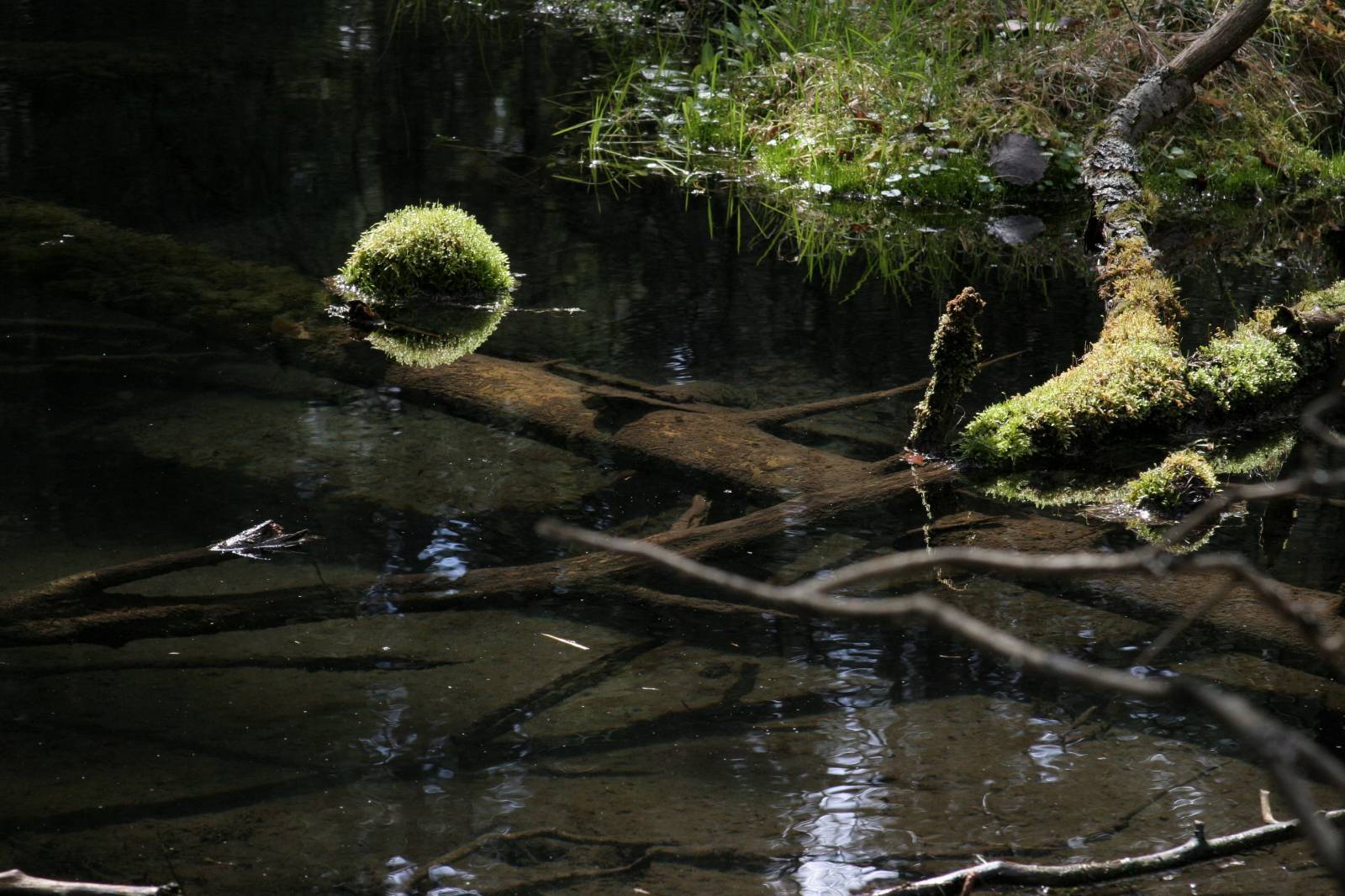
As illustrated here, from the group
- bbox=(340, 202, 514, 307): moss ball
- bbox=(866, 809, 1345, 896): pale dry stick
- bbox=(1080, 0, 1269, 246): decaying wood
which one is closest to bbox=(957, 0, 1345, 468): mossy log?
bbox=(1080, 0, 1269, 246): decaying wood

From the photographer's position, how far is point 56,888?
4.89 ft

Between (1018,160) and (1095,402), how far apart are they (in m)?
4.84

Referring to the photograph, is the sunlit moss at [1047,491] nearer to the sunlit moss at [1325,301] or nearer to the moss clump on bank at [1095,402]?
the moss clump on bank at [1095,402]

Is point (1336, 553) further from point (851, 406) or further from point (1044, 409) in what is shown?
point (851, 406)

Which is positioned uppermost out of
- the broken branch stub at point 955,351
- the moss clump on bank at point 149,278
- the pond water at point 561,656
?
the moss clump on bank at point 149,278

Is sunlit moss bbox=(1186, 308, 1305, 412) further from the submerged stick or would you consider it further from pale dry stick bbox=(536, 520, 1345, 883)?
pale dry stick bbox=(536, 520, 1345, 883)

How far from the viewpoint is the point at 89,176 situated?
799cm

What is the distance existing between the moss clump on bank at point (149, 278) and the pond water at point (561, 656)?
17 cm

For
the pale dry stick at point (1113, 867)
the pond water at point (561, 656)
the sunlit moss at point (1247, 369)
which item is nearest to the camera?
the pale dry stick at point (1113, 867)

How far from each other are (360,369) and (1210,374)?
12.3 feet

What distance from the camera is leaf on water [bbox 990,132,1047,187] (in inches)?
354

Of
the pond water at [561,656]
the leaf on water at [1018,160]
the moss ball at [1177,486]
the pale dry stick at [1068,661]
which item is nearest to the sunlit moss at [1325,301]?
the pond water at [561,656]

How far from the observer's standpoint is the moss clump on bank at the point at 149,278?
19.4 feet

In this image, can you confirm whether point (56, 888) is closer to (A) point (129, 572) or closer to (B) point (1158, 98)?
(A) point (129, 572)
